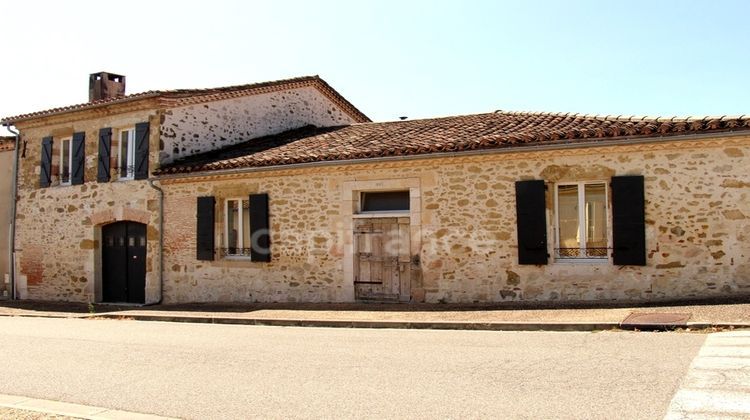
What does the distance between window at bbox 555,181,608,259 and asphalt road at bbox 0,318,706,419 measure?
2.98 m

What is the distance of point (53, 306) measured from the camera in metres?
13.8

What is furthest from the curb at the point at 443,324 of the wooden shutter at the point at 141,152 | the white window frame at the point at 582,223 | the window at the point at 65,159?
the window at the point at 65,159

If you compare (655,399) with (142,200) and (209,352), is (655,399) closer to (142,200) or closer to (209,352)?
(209,352)

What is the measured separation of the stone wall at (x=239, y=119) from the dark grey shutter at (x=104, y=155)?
1.64 metres

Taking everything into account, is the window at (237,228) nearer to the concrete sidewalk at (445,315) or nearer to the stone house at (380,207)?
the stone house at (380,207)

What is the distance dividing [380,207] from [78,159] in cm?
795

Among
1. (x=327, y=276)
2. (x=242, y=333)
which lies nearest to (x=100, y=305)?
(x=327, y=276)

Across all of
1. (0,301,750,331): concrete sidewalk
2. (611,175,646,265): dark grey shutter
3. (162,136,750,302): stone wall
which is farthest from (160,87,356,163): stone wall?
(611,175,646,265): dark grey shutter

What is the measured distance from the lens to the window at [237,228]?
42.0 ft

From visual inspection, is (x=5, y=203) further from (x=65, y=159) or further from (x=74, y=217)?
(x=74, y=217)

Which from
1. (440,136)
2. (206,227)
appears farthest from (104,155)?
(440,136)

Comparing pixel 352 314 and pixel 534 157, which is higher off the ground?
pixel 534 157

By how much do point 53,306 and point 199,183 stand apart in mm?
4533

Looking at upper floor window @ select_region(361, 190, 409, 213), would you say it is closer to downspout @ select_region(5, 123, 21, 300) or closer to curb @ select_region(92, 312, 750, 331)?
curb @ select_region(92, 312, 750, 331)
